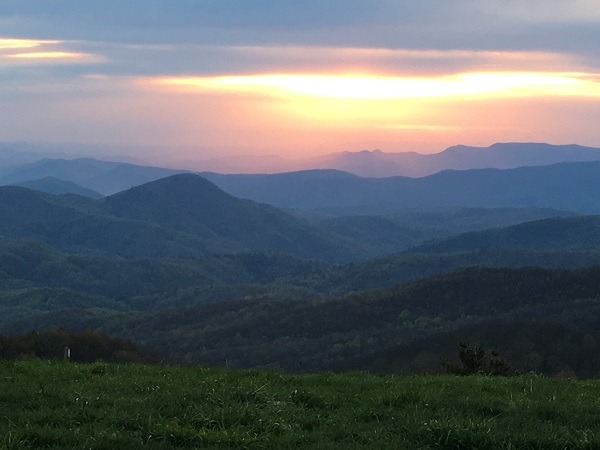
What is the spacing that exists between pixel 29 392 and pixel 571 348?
104 metres

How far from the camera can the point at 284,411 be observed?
1416 centimetres

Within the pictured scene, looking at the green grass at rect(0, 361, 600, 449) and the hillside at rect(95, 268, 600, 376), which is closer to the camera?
the green grass at rect(0, 361, 600, 449)

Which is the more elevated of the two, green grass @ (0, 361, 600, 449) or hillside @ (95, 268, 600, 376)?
green grass @ (0, 361, 600, 449)

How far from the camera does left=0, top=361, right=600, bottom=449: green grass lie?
11.9m

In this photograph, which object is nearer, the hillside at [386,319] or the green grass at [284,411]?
the green grass at [284,411]

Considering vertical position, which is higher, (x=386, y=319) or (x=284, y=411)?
(x=284, y=411)

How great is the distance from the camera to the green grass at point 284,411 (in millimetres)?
11852

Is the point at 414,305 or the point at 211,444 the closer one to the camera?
the point at 211,444

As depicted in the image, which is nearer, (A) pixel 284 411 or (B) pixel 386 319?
(A) pixel 284 411

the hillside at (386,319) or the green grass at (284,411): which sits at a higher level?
the green grass at (284,411)

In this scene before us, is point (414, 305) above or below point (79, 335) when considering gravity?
below

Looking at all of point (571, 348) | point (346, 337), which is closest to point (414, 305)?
point (346, 337)

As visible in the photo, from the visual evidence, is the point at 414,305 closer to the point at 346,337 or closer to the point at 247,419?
the point at 346,337

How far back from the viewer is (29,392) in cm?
1490
